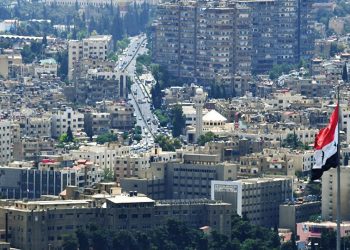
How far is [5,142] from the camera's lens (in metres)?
89.4

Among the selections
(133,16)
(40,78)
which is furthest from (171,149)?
(133,16)

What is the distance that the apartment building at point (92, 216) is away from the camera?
67375 mm

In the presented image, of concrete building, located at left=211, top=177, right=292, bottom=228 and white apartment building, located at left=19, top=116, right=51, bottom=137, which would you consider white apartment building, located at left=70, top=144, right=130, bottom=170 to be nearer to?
white apartment building, located at left=19, top=116, right=51, bottom=137

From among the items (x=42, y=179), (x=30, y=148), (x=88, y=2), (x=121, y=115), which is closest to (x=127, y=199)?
(x=42, y=179)

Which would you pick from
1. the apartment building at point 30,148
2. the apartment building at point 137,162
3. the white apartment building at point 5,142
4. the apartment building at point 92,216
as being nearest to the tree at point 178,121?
the apartment building at point 30,148

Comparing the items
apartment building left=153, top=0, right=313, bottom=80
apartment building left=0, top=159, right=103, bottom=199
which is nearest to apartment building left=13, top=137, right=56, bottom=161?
apartment building left=0, top=159, right=103, bottom=199

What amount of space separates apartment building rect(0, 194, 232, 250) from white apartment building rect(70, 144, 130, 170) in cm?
1367

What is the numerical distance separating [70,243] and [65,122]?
32.8m

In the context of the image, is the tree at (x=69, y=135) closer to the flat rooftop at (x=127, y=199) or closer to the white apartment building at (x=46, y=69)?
the white apartment building at (x=46, y=69)

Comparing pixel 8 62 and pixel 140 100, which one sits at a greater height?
pixel 8 62

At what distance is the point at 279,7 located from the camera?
429 feet

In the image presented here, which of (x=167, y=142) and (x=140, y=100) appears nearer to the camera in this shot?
(x=167, y=142)

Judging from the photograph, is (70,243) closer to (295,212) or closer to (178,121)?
(295,212)

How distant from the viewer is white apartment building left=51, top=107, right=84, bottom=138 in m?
98.5
